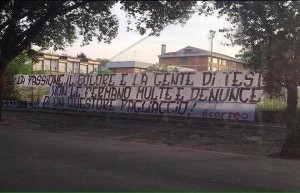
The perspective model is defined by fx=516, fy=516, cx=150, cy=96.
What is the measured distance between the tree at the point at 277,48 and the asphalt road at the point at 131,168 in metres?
1.37

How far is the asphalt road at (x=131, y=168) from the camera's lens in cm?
871

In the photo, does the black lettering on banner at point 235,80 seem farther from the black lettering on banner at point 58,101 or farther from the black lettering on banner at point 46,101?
the black lettering on banner at point 46,101

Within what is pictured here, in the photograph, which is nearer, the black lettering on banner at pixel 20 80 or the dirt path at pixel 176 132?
the dirt path at pixel 176 132

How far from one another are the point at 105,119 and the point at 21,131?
5254 millimetres

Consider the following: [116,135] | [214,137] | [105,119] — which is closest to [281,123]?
[214,137]

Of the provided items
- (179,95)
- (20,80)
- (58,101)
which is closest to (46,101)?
(58,101)

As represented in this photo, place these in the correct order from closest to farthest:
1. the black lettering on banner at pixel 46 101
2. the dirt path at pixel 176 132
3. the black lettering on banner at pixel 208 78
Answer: the dirt path at pixel 176 132
the black lettering on banner at pixel 208 78
the black lettering on banner at pixel 46 101

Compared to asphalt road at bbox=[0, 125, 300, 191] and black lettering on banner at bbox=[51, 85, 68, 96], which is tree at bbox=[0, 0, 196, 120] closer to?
asphalt road at bbox=[0, 125, 300, 191]

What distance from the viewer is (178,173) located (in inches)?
395

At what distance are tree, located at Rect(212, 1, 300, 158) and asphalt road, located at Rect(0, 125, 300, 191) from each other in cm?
137

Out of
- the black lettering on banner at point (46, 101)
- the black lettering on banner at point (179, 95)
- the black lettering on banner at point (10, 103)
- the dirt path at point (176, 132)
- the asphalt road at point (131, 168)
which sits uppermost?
the black lettering on banner at point (179, 95)

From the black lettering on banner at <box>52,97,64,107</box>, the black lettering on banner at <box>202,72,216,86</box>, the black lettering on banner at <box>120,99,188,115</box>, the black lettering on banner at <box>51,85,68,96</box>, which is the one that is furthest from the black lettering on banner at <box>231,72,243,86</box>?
the black lettering on banner at <box>52,97,64,107</box>

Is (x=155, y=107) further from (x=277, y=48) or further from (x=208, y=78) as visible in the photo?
(x=277, y=48)

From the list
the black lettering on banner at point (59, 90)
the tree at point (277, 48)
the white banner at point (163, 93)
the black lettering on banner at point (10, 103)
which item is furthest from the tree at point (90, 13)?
the black lettering on banner at point (10, 103)
